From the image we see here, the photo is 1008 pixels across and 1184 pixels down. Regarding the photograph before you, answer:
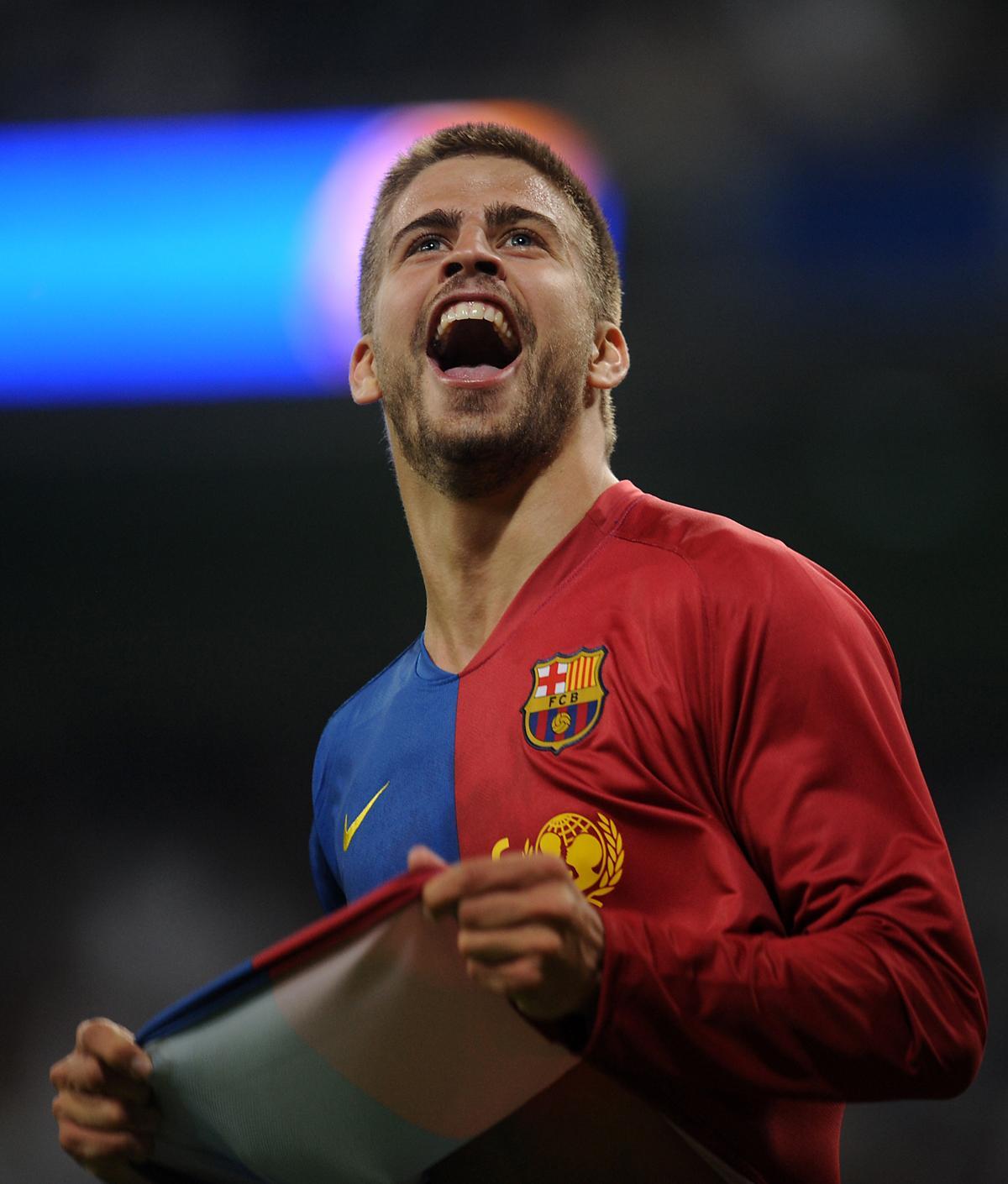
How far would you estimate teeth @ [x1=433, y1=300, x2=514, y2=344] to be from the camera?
1.83 m

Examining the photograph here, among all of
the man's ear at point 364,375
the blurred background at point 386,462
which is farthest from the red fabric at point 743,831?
the blurred background at point 386,462

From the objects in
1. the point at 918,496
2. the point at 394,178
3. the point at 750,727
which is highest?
the point at 394,178

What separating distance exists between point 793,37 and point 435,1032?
287 cm

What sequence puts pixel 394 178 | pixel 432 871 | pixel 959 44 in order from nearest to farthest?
1. pixel 432 871
2. pixel 394 178
3. pixel 959 44

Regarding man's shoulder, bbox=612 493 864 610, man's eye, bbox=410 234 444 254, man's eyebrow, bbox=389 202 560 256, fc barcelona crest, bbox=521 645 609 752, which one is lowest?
fc barcelona crest, bbox=521 645 609 752

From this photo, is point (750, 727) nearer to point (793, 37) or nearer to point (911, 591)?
point (911, 591)

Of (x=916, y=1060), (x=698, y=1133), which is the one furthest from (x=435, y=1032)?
(x=916, y=1060)

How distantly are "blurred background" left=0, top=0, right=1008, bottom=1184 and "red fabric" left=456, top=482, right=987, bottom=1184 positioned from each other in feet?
5.93

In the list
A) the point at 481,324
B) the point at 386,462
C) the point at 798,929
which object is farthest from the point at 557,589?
the point at 386,462

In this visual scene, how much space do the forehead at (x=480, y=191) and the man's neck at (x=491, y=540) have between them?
401 mm

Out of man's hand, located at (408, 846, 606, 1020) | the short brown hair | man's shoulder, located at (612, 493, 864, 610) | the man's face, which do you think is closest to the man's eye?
the man's face

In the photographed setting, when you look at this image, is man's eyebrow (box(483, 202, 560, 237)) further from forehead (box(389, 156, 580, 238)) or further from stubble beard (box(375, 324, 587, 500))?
stubble beard (box(375, 324, 587, 500))

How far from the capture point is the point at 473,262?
Result: 186cm

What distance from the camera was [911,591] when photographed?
3.34 m
